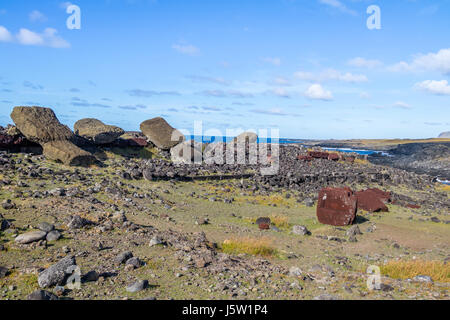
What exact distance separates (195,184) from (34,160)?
23.5 ft

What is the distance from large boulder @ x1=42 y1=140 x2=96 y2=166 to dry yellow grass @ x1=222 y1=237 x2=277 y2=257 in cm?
963

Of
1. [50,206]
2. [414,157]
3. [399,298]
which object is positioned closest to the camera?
[399,298]

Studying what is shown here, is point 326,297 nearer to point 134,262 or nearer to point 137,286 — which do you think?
point 137,286

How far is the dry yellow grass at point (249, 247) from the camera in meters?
7.13

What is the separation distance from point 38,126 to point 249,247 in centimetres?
1274

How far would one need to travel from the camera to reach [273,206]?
522 inches

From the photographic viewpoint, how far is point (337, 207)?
10789 mm

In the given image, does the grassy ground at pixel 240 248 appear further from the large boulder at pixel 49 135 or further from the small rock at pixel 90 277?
the large boulder at pixel 49 135

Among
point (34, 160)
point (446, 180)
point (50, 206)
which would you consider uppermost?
point (34, 160)

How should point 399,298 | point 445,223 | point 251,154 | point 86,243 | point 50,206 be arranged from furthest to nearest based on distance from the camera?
1. point 251,154
2. point 445,223
3. point 50,206
4. point 86,243
5. point 399,298

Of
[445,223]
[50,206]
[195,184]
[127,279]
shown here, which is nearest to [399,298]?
[127,279]

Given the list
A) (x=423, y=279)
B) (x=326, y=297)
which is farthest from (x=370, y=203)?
(x=326, y=297)
